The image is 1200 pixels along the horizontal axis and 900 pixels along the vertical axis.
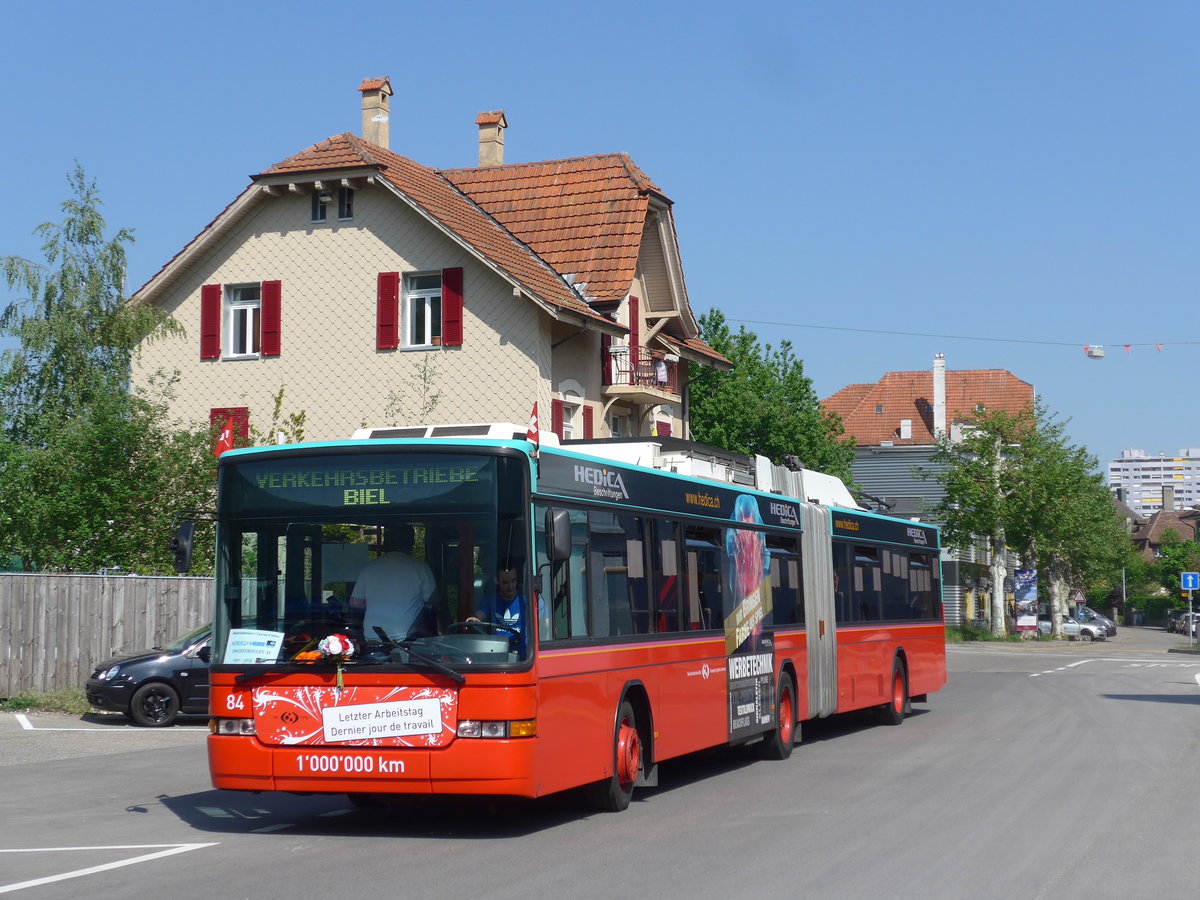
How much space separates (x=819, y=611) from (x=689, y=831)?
7.78 meters

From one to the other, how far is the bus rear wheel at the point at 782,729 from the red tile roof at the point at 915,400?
72.3 metres

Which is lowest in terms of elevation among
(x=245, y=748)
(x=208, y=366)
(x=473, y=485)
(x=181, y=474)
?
(x=245, y=748)

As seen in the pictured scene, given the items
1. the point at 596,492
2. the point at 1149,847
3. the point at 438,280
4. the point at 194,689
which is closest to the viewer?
the point at 1149,847

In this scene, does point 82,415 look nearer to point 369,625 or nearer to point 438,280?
point 438,280

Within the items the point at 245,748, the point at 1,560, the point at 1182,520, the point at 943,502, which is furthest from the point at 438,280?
the point at 1182,520

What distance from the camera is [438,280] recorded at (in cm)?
3581

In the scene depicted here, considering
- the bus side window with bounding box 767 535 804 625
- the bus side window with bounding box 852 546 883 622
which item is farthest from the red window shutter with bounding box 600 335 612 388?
the bus side window with bounding box 767 535 804 625

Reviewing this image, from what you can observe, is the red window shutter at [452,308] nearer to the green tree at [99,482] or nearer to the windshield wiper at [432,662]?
the green tree at [99,482]

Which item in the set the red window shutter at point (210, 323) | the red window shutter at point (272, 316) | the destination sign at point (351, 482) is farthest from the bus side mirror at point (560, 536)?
the red window shutter at point (210, 323)

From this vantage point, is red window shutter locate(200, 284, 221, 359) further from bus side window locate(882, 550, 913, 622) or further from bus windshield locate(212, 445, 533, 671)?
bus windshield locate(212, 445, 533, 671)

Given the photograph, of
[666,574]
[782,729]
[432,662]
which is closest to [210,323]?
[782,729]

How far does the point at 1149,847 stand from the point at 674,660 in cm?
441

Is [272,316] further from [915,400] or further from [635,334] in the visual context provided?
[915,400]

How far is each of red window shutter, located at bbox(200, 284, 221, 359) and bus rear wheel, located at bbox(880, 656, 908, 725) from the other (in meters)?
21.0
